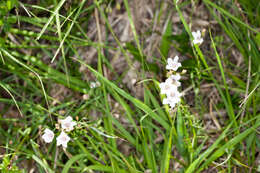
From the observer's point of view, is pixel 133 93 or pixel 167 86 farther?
pixel 133 93

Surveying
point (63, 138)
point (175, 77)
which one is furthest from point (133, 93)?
point (63, 138)

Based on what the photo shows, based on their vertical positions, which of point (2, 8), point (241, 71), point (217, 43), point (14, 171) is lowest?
point (14, 171)

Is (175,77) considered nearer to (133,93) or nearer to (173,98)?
(173,98)

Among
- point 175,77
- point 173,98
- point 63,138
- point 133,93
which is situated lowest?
point 63,138

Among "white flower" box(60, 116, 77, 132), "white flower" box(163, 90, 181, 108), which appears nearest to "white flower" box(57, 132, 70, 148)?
"white flower" box(60, 116, 77, 132)

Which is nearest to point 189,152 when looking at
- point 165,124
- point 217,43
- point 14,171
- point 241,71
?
point 165,124

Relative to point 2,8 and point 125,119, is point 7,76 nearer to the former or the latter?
point 2,8

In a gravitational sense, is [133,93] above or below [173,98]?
below

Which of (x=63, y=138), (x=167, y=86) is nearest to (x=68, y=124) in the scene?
(x=63, y=138)
